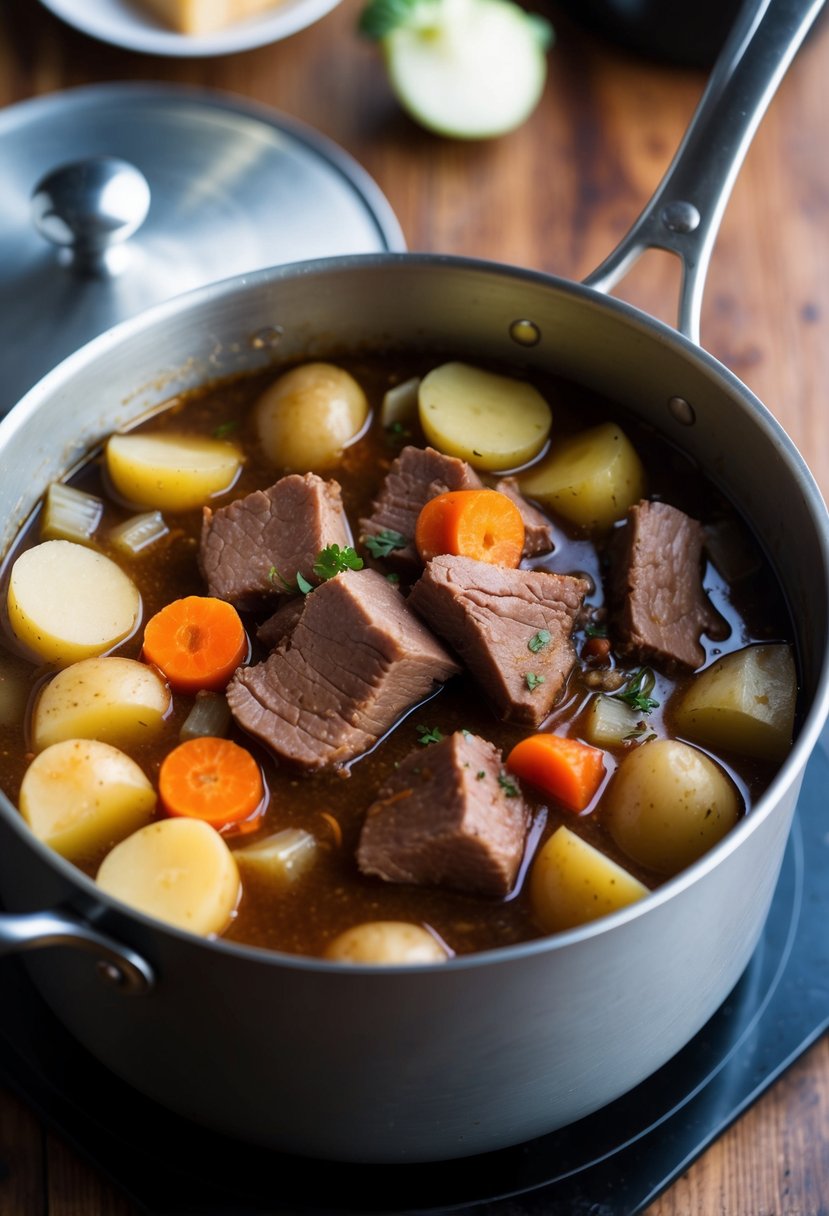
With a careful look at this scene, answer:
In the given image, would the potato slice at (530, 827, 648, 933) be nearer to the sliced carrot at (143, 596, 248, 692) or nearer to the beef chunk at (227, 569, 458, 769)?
the beef chunk at (227, 569, 458, 769)

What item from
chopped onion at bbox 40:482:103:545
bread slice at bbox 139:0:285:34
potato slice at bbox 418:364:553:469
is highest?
bread slice at bbox 139:0:285:34

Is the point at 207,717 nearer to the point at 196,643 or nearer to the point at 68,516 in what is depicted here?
the point at 196,643

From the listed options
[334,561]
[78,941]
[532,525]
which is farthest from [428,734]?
[78,941]

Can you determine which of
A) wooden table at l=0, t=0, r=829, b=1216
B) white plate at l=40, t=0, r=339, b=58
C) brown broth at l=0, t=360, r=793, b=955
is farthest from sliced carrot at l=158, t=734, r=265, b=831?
white plate at l=40, t=0, r=339, b=58

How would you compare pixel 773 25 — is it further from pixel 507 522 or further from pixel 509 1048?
pixel 509 1048

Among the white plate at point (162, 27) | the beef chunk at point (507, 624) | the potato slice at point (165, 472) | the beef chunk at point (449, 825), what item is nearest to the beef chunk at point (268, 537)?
the potato slice at point (165, 472)

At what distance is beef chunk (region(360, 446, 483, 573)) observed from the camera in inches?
86.9

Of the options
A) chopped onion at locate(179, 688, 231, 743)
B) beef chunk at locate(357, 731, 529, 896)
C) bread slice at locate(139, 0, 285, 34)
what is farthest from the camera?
bread slice at locate(139, 0, 285, 34)

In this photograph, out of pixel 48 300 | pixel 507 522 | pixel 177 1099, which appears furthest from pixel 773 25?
pixel 177 1099

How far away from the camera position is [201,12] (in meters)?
3.09

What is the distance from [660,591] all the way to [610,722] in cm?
24

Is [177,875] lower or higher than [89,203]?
lower

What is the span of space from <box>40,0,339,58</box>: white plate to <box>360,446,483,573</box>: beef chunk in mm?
1428

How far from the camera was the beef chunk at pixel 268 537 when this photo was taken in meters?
2.13
